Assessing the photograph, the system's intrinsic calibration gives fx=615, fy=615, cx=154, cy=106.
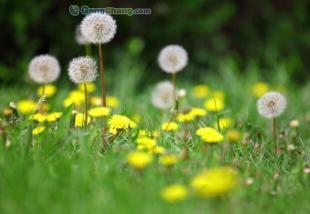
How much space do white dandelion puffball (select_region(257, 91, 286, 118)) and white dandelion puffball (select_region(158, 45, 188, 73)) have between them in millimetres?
708

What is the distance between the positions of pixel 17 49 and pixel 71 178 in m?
3.37

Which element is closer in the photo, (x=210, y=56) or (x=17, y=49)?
(x=17, y=49)

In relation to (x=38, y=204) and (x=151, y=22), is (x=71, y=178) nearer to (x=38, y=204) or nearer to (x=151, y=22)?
(x=38, y=204)

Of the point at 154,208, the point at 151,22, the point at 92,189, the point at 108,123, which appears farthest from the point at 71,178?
the point at 151,22

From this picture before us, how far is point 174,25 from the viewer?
5555mm

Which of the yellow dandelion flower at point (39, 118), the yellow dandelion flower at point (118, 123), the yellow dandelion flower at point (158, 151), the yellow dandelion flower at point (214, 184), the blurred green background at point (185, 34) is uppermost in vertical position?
the blurred green background at point (185, 34)

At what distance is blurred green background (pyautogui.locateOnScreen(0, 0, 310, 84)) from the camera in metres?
5.21

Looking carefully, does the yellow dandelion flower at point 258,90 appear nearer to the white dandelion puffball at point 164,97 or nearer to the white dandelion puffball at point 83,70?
the white dandelion puffball at point 164,97

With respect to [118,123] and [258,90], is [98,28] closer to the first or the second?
[118,123]

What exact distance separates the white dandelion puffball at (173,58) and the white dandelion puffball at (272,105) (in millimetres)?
708

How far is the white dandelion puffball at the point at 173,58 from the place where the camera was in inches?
141

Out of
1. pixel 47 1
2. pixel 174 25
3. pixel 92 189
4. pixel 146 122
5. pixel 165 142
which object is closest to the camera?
pixel 92 189

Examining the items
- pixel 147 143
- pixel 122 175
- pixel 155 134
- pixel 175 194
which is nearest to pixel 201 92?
pixel 155 134

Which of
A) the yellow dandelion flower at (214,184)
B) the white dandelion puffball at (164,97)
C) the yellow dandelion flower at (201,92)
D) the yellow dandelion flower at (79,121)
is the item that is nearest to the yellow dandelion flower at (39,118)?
the yellow dandelion flower at (79,121)
